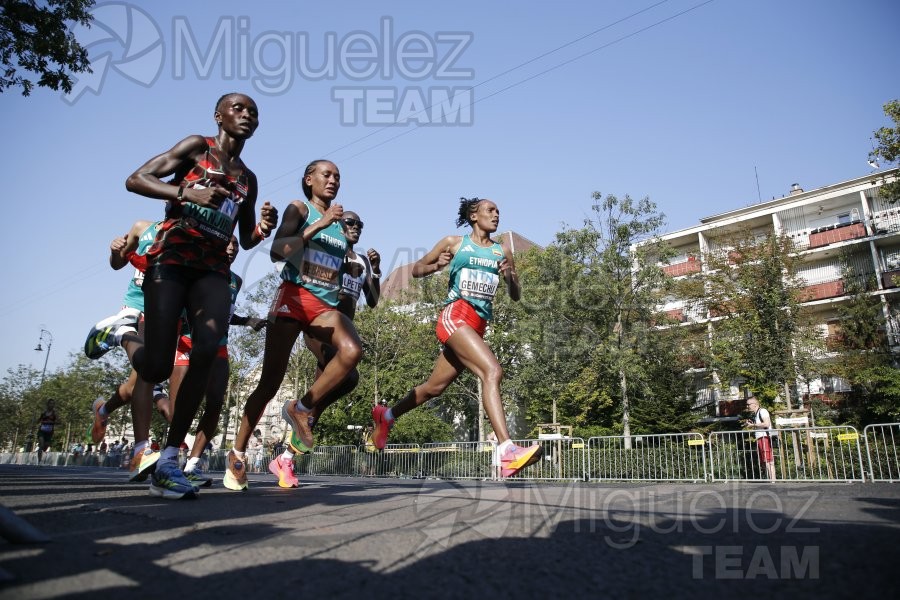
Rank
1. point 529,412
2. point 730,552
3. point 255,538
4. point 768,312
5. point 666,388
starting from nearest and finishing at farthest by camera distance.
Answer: point 730,552 < point 255,538 < point 768,312 < point 666,388 < point 529,412

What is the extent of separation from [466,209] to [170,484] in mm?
4589

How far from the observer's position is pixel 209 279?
4.29 meters

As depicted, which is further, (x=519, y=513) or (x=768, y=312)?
(x=768, y=312)

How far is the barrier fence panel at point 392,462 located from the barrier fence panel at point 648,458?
5.78 m

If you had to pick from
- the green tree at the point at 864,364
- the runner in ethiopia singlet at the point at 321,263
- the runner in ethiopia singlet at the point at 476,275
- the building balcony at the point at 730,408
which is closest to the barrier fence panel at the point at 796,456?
the runner in ethiopia singlet at the point at 476,275

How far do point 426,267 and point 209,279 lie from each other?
2997 mm

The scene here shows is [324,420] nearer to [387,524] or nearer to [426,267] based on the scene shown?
[426,267]

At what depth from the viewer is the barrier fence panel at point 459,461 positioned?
17188 mm

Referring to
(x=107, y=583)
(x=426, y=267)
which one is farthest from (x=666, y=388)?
(x=107, y=583)

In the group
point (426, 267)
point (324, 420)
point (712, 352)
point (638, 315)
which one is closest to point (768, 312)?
point (712, 352)

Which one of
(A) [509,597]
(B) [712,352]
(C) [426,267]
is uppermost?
(B) [712,352]

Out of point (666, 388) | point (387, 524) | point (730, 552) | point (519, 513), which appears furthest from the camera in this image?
point (666, 388)

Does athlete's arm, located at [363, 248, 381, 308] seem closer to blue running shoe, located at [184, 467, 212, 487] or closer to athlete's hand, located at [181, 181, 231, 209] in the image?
blue running shoe, located at [184, 467, 212, 487]

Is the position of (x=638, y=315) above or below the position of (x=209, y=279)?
above
